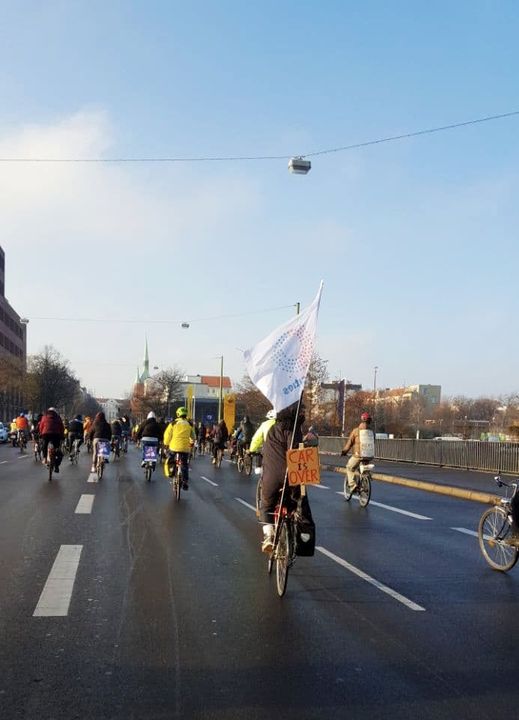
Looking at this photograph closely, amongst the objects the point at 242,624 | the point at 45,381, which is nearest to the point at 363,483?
the point at 242,624

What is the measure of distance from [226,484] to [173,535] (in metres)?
8.84

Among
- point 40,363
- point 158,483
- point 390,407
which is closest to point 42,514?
point 158,483

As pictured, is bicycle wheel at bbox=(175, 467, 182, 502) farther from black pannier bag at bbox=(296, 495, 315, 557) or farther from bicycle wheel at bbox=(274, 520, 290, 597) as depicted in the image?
black pannier bag at bbox=(296, 495, 315, 557)

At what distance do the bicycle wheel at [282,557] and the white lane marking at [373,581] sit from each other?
104 cm

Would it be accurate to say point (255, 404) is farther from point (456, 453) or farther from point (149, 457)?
point (149, 457)

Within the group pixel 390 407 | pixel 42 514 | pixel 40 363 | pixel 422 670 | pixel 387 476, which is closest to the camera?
pixel 422 670

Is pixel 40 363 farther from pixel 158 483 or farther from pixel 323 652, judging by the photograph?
pixel 323 652

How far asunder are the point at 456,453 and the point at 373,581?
19371 millimetres

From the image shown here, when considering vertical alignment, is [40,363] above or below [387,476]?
above

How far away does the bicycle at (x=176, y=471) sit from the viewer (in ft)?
49.2

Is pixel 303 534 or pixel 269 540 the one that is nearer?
pixel 303 534

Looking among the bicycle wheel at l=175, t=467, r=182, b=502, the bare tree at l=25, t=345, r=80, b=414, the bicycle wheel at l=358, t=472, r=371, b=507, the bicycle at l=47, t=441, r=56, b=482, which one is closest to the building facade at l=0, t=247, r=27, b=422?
the bare tree at l=25, t=345, r=80, b=414

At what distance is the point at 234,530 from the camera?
1086cm

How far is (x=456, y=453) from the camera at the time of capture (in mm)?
26062
